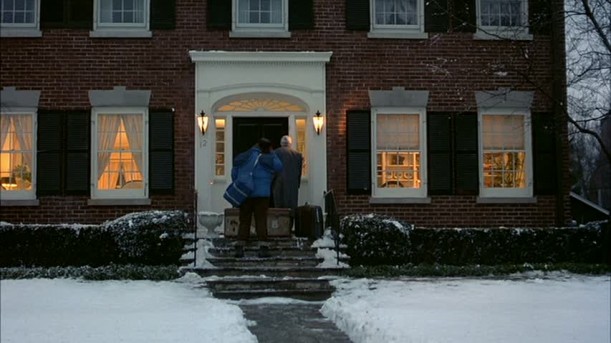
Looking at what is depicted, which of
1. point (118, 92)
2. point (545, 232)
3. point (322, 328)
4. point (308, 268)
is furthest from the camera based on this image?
point (118, 92)

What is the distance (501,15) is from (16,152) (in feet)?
32.3

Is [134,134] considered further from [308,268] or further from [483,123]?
[483,123]

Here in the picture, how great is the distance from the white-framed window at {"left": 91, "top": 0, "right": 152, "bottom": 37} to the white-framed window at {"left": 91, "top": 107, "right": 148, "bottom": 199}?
1.56 m

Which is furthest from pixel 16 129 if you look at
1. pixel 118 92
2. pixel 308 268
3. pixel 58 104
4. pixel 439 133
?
pixel 439 133

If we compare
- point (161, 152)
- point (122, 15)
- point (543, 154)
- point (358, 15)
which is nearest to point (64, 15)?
point (122, 15)

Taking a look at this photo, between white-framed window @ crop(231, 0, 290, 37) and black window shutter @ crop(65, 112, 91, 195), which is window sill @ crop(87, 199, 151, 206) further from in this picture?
white-framed window @ crop(231, 0, 290, 37)

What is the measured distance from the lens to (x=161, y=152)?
48.6ft

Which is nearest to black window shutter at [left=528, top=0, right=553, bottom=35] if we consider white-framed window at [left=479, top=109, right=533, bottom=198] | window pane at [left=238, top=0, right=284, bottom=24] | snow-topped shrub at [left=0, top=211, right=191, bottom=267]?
white-framed window at [left=479, top=109, right=533, bottom=198]

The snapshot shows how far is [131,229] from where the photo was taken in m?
12.8

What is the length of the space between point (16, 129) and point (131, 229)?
392cm

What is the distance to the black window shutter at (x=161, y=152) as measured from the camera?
14.8 metres

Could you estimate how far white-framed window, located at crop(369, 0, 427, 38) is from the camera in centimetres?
1527

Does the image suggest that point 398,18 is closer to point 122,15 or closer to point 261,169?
point 261,169

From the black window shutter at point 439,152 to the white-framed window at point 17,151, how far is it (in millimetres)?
7610
